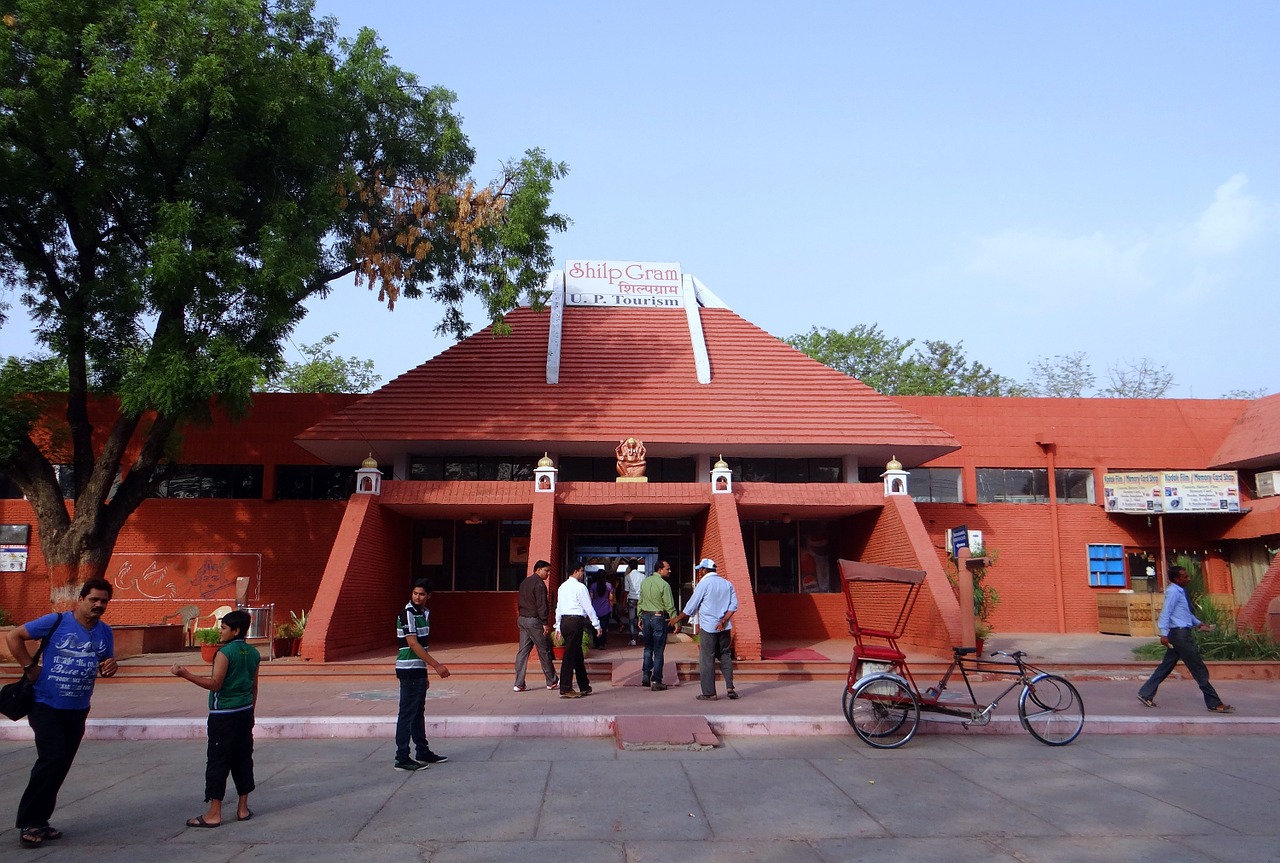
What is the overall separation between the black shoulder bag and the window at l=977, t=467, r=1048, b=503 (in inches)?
720

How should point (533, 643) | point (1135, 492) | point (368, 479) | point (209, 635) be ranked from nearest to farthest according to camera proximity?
point (533, 643) < point (209, 635) < point (368, 479) < point (1135, 492)

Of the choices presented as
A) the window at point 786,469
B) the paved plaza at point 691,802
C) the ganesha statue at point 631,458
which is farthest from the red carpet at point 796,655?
the paved plaza at point 691,802

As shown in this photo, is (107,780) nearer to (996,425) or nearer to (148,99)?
(148,99)

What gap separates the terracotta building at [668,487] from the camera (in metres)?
16.2

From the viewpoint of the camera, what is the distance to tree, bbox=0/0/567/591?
1252 cm

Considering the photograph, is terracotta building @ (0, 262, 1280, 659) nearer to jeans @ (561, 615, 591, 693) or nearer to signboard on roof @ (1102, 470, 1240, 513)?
signboard on roof @ (1102, 470, 1240, 513)

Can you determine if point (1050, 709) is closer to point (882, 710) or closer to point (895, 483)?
point (882, 710)

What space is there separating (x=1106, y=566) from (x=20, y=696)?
19990 mm

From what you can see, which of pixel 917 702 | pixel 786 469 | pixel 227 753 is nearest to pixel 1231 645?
pixel 786 469

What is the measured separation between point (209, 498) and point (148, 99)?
9078 mm

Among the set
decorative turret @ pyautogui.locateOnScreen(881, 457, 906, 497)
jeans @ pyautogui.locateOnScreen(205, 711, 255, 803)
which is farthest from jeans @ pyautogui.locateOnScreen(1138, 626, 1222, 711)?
jeans @ pyautogui.locateOnScreen(205, 711, 255, 803)

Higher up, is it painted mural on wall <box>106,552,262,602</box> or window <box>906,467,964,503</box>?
window <box>906,467,964,503</box>

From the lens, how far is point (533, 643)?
1191 cm

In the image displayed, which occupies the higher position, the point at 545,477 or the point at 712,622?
the point at 545,477
